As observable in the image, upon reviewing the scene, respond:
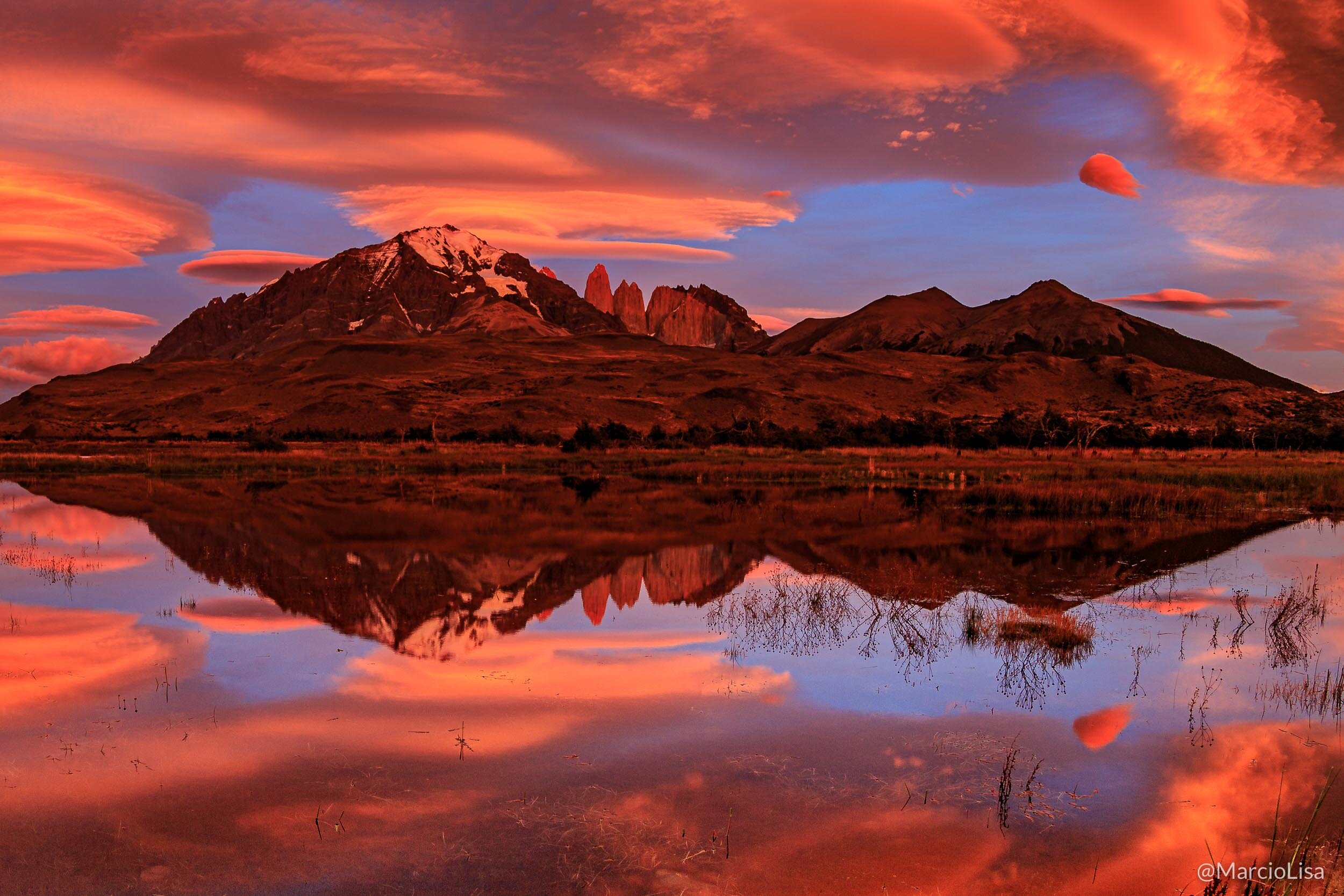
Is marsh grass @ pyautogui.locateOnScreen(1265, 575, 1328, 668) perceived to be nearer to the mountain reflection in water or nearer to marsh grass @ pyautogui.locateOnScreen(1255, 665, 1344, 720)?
marsh grass @ pyautogui.locateOnScreen(1255, 665, 1344, 720)

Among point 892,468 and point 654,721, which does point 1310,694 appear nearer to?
point 654,721

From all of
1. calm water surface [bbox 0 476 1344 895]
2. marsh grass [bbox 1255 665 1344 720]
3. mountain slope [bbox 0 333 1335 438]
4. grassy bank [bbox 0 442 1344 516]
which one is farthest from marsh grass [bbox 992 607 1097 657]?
mountain slope [bbox 0 333 1335 438]

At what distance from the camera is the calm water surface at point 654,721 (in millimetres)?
8398

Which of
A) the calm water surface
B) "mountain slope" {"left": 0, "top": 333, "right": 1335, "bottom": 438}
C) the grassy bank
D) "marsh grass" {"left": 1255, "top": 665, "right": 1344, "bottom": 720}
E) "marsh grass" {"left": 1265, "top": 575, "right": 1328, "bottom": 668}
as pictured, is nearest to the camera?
the calm water surface

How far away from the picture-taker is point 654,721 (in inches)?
479

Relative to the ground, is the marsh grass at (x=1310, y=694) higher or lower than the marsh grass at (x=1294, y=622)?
lower

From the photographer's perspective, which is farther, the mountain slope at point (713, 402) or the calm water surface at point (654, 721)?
the mountain slope at point (713, 402)

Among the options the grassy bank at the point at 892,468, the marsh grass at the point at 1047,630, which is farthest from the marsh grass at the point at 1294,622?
the grassy bank at the point at 892,468

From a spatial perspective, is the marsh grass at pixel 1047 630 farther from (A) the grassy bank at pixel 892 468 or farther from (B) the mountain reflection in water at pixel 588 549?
(A) the grassy bank at pixel 892 468

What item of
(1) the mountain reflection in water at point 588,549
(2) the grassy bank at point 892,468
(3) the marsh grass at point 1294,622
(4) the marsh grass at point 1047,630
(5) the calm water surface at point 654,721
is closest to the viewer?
(5) the calm water surface at point 654,721

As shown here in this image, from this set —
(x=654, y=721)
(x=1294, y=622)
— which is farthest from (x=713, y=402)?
(x=654, y=721)

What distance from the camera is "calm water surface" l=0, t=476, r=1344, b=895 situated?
8.40m

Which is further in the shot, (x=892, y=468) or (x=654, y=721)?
(x=892, y=468)

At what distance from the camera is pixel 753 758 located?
1080 cm
